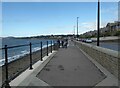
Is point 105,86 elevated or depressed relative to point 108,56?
depressed

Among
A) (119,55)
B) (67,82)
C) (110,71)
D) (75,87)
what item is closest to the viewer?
(75,87)

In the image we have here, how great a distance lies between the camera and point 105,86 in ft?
24.0

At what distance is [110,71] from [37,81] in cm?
347

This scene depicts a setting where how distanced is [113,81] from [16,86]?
10.7ft

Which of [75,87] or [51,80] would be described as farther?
[51,80]

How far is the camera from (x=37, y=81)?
26.5ft

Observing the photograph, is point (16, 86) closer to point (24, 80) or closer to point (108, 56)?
point (24, 80)

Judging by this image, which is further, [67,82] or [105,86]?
[67,82]

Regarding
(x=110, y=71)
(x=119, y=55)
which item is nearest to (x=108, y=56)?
(x=110, y=71)

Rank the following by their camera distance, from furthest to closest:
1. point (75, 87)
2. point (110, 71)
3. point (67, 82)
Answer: point (110, 71) < point (67, 82) < point (75, 87)

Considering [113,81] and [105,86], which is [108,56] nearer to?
[113,81]

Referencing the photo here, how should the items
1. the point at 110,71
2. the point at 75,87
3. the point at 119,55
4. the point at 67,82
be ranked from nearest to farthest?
the point at 75,87
the point at 67,82
the point at 119,55
the point at 110,71

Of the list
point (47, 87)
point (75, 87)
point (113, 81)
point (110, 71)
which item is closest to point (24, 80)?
point (47, 87)

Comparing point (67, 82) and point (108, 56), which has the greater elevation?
point (108, 56)
